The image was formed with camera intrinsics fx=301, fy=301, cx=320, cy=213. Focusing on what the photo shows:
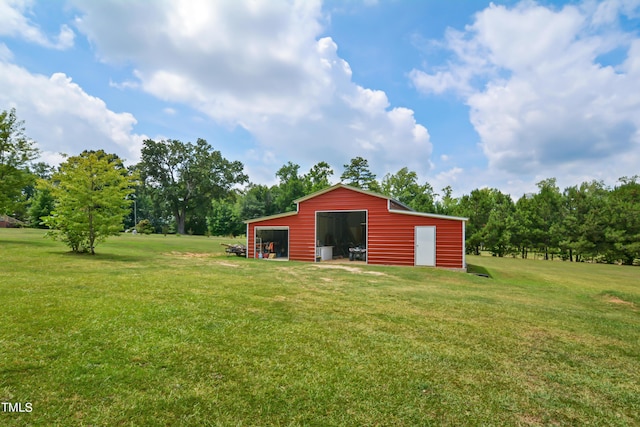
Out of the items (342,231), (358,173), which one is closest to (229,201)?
(358,173)

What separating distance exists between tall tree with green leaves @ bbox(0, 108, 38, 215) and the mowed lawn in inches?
523

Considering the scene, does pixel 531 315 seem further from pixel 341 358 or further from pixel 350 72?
pixel 350 72

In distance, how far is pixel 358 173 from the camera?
148 ft

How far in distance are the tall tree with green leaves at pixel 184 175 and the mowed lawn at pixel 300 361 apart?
41095mm

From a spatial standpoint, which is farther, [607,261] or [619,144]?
[607,261]

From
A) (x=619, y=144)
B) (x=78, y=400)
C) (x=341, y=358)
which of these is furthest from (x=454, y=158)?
(x=78, y=400)

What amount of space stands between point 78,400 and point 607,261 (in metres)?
34.7

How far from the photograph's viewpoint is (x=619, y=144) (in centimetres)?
2002

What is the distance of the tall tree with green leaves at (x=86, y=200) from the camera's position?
12.5m

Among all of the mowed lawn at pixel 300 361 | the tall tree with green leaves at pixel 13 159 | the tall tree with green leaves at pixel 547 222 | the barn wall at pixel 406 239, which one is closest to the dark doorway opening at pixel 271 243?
the barn wall at pixel 406 239

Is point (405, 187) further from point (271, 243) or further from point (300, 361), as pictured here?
point (300, 361)

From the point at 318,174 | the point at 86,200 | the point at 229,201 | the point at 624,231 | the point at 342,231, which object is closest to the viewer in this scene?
the point at 86,200

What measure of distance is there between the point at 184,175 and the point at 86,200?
1390 inches

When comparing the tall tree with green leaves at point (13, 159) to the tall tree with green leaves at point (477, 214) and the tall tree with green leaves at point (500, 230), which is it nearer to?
the tall tree with green leaves at point (477, 214)
